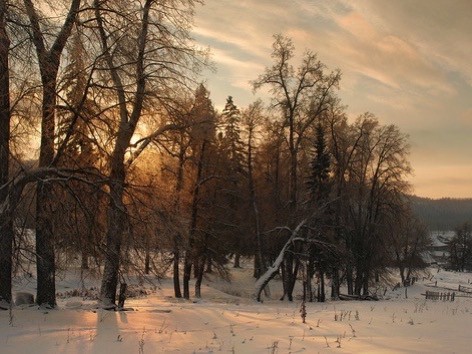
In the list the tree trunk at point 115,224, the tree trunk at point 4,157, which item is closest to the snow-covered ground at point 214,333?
the tree trunk at point 4,157

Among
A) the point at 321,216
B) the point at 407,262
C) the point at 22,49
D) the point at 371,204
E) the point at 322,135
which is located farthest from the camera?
the point at 407,262

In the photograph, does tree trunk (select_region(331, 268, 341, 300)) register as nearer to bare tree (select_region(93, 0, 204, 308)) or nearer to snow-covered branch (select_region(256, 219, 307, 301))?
snow-covered branch (select_region(256, 219, 307, 301))

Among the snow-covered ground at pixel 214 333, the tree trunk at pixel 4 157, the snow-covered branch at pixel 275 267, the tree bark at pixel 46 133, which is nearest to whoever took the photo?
the snow-covered ground at pixel 214 333

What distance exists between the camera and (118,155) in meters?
14.0

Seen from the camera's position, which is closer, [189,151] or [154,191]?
[154,191]

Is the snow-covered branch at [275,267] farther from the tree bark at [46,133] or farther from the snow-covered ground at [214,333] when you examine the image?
the tree bark at [46,133]

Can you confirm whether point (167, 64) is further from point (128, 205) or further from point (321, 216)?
point (321, 216)

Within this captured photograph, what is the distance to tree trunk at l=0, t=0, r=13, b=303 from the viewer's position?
10.2m

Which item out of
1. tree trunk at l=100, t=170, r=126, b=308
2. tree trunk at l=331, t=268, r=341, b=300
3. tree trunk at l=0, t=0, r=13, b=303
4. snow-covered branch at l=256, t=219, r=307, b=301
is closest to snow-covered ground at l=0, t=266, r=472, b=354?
tree trunk at l=0, t=0, r=13, b=303

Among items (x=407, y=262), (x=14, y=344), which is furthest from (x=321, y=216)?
(x=407, y=262)

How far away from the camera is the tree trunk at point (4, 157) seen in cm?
1022

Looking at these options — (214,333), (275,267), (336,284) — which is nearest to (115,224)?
(214,333)

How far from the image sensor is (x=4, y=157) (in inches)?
462

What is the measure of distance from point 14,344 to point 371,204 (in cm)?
3024
